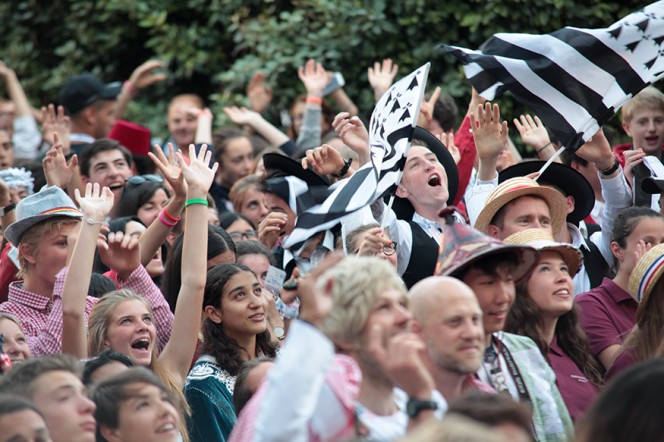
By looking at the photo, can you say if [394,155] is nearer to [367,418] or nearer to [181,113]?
[367,418]

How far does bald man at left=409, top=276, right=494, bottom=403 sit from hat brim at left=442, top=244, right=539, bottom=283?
472 millimetres

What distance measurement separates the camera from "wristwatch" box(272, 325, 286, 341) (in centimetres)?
658

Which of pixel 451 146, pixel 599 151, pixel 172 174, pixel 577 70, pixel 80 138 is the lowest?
pixel 80 138

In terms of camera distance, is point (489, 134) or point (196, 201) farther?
point (489, 134)

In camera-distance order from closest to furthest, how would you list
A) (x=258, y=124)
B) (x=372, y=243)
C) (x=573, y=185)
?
(x=372, y=243) → (x=573, y=185) → (x=258, y=124)

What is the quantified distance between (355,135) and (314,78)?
9.52 ft

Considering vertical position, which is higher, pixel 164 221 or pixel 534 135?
pixel 534 135

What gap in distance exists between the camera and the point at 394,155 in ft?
20.0

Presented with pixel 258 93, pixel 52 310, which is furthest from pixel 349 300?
pixel 258 93

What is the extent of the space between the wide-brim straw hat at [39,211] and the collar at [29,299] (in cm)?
30

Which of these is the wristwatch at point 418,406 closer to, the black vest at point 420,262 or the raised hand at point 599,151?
the black vest at point 420,262

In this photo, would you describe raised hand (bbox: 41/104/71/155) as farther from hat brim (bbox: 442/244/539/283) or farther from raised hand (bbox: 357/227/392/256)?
hat brim (bbox: 442/244/539/283)

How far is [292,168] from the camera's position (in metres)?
6.60

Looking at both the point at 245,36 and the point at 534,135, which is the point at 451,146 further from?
the point at 245,36
